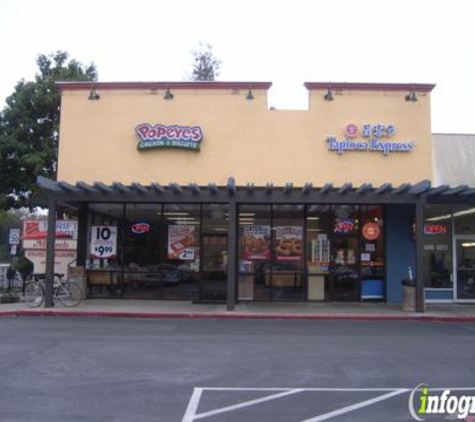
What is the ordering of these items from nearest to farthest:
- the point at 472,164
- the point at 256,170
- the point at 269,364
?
the point at 269,364 → the point at 256,170 → the point at 472,164

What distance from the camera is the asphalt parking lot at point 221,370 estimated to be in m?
6.66

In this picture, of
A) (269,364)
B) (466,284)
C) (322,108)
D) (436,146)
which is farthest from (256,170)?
(269,364)

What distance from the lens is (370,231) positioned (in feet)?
61.3

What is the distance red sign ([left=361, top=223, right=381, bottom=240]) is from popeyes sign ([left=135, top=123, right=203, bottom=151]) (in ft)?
20.3

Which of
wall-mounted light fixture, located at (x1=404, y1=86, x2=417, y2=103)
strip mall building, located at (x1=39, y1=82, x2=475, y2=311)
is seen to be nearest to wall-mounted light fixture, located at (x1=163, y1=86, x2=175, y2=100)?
strip mall building, located at (x1=39, y1=82, x2=475, y2=311)

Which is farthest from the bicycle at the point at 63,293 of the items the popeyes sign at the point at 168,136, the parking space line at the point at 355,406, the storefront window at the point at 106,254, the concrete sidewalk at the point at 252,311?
the parking space line at the point at 355,406

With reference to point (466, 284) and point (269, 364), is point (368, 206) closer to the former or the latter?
point (466, 284)

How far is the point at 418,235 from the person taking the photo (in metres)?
16.4

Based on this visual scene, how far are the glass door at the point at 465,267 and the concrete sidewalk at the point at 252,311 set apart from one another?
145 centimetres

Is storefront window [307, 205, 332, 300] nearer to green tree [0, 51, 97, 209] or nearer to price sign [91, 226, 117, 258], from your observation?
price sign [91, 226, 117, 258]

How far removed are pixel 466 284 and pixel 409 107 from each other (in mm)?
6478

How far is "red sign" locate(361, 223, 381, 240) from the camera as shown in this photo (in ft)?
61.2

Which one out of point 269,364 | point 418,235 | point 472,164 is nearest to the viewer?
point 269,364

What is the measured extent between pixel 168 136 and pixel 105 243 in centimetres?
424
